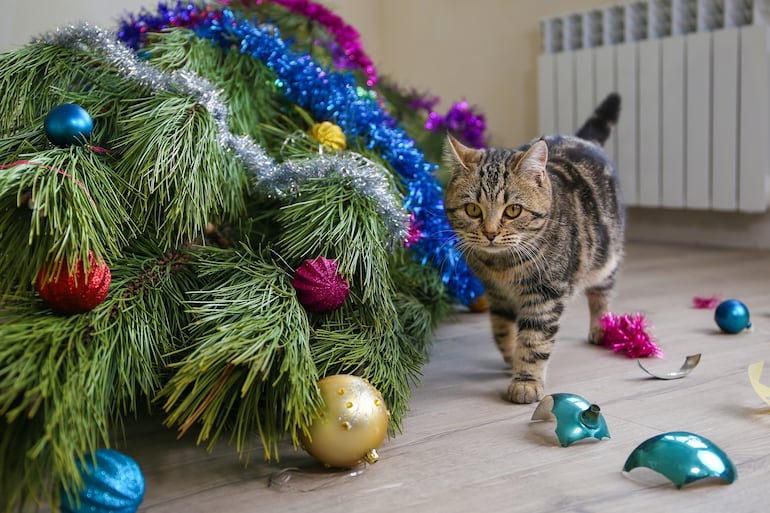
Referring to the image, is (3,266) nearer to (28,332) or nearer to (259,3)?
(28,332)

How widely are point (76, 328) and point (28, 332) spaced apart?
5 cm

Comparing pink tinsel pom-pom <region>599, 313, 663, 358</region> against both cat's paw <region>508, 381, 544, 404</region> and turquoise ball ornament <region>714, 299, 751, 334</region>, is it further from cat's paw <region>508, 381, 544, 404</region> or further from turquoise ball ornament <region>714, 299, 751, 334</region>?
cat's paw <region>508, 381, 544, 404</region>

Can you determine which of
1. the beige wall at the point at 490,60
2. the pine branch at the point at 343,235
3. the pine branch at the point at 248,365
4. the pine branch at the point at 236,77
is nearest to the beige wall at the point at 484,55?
the beige wall at the point at 490,60

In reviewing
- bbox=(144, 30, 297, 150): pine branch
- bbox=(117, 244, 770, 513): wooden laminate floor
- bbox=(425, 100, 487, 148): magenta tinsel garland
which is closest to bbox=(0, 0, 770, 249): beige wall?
bbox=(425, 100, 487, 148): magenta tinsel garland

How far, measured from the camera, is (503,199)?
1210 millimetres

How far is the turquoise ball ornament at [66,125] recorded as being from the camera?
956mm

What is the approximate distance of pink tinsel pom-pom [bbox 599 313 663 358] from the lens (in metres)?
1.42

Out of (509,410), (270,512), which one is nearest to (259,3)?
(509,410)

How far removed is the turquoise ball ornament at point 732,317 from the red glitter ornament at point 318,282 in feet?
3.06

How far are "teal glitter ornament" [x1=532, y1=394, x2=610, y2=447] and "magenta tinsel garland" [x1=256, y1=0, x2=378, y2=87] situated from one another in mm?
1072

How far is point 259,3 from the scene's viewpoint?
182 centimetres

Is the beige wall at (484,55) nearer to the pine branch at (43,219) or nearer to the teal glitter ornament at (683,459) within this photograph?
the pine branch at (43,219)

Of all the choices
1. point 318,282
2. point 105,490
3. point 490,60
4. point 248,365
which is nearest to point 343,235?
point 318,282

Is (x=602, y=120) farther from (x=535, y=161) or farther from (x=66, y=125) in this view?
(x=66, y=125)
